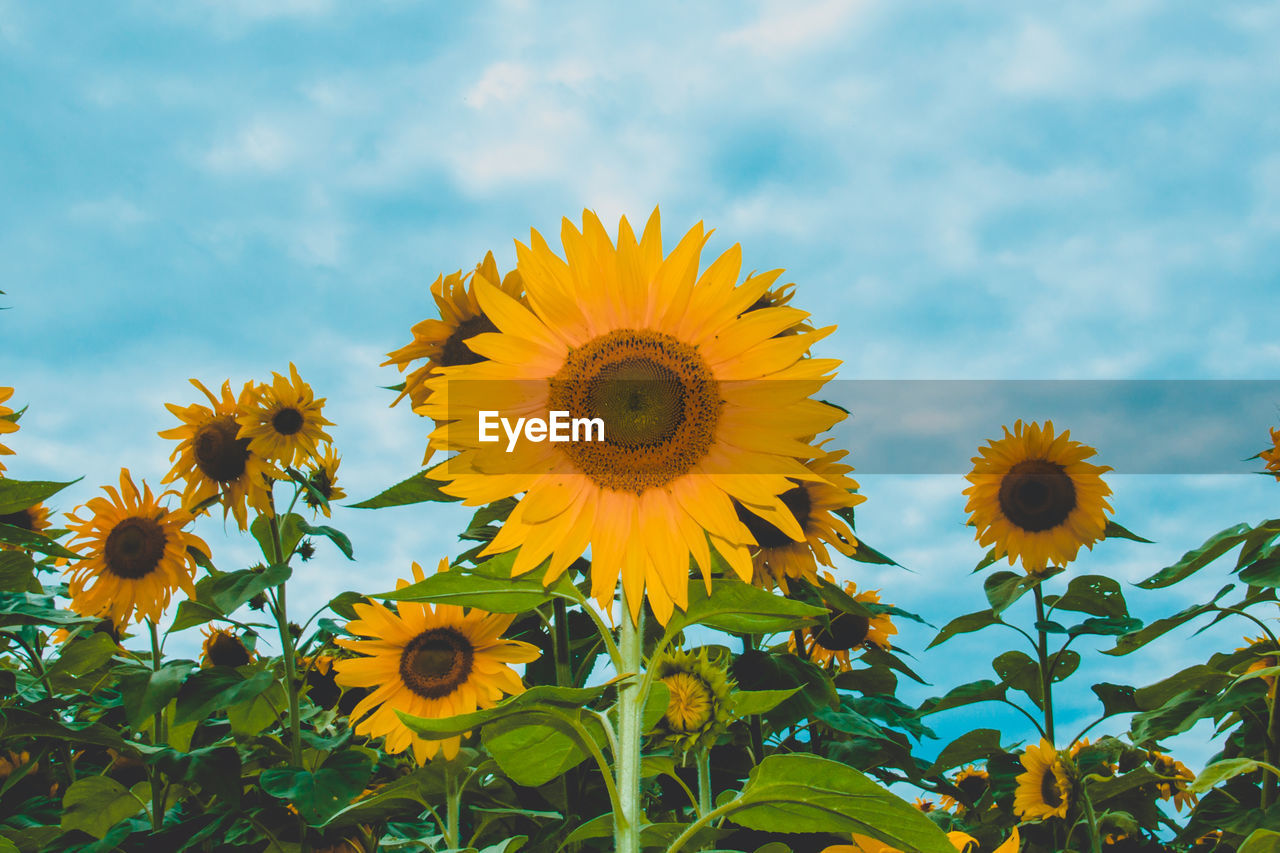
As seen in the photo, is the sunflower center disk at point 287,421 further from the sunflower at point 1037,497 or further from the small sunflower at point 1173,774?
the small sunflower at point 1173,774

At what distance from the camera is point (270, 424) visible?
12.2 ft

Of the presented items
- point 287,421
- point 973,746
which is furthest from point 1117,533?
point 287,421

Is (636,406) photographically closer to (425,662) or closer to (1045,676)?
(425,662)

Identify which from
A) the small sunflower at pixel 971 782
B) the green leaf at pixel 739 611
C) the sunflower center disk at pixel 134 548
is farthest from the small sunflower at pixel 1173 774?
the sunflower center disk at pixel 134 548

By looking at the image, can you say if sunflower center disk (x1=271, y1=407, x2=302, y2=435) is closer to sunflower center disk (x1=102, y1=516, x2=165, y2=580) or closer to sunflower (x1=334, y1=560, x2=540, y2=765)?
sunflower center disk (x1=102, y1=516, x2=165, y2=580)

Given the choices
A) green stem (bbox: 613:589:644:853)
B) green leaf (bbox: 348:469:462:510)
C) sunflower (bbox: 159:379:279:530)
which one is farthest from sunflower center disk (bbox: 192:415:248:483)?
green stem (bbox: 613:589:644:853)

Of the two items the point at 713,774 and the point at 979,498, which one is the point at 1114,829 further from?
the point at 713,774

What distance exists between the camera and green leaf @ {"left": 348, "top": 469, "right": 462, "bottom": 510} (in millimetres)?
1719

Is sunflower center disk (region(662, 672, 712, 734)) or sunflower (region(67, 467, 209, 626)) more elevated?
sunflower (region(67, 467, 209, 626))

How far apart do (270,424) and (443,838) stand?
6.08ft

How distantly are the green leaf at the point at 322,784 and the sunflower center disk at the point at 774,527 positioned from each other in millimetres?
1351

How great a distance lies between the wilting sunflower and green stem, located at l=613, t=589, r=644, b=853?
2.77 metres

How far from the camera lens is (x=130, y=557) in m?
3.88

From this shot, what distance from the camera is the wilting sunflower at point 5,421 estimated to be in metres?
3.13
